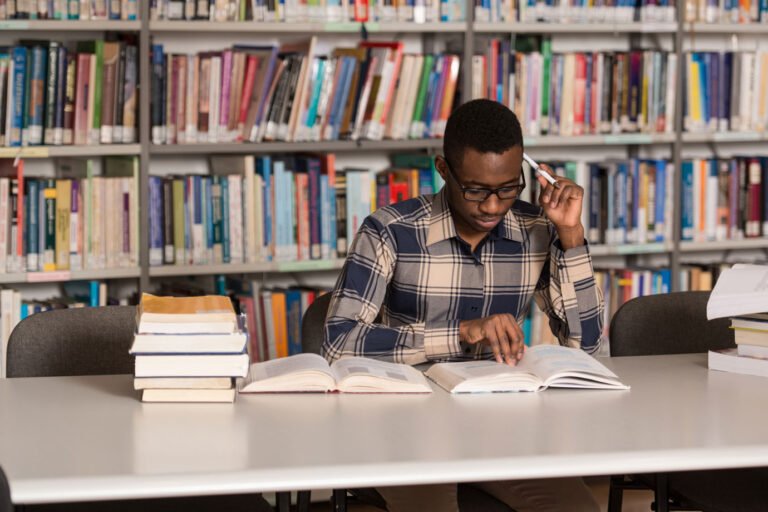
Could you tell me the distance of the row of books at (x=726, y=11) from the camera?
3908 millimetres

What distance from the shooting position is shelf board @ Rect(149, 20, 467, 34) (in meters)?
3.37

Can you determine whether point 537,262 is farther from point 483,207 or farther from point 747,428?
point 747,428

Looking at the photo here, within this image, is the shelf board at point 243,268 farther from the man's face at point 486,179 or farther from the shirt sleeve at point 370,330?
the man's face at point 486,179

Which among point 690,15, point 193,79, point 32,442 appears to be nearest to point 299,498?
point 32,442

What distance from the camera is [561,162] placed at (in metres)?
3.87

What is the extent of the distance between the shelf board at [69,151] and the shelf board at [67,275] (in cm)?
35

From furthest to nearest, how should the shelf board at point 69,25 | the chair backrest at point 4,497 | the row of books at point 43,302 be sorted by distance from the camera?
1. the row of books at point 43,302
2. the shelf board at point 69,25
3. the chair backrest at point 4,497

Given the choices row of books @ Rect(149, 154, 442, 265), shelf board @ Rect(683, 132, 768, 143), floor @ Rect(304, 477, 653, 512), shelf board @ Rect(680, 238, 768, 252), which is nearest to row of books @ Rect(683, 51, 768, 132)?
shelf board @ Rect(683, 132, 768, 143)

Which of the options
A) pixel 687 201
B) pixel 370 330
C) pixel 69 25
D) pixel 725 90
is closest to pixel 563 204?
pixel 370 330

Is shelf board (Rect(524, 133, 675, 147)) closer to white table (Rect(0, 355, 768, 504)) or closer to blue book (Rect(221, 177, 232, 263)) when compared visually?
blue book (Rect(221, 177, 232, 263))

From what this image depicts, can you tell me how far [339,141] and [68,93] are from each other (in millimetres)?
836

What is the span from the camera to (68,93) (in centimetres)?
329

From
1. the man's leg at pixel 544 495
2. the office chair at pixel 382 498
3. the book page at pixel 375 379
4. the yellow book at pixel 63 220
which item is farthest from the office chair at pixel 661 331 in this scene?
the yellow book at pixel 63 220

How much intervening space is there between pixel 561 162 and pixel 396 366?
6.47ft
